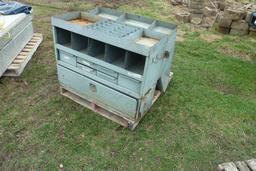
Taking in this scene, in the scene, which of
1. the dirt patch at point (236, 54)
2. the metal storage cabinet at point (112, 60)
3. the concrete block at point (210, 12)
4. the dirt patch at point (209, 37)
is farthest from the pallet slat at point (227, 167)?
the concrete block at point (210, 12)

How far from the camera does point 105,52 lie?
2695 millimetres

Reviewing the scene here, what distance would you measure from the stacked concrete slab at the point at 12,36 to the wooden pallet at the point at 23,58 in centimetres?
7

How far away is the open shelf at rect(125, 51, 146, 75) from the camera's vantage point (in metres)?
2.63

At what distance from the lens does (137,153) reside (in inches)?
109

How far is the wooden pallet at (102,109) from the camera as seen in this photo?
3020mm

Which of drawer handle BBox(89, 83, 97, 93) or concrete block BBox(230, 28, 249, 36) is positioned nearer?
drawer handle BBox(89, 83, 97, 93)

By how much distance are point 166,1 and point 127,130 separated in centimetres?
731

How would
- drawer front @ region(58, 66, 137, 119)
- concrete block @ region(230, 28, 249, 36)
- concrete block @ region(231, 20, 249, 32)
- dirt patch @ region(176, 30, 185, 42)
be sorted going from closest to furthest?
1. drawer front @ region(58, 66, 137, 119)
2. dirt patch @ region(176, 30, 185, 42)
3. concrete block @ region(231, 20, 249, 32)
4. concrete block @ region(230, 28, 249, 36)

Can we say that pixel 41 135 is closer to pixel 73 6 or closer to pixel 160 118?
pixel 160 118

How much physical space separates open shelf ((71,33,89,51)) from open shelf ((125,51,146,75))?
2.45 feet

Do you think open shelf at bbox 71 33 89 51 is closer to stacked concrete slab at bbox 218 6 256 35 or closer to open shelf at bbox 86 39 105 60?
open shelf at bbox 86 39 105 60

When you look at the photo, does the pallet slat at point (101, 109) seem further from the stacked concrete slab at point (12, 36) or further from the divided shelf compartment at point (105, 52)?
the stacked concrete slab at point (12, 36)

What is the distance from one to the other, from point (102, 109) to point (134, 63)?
873 mm

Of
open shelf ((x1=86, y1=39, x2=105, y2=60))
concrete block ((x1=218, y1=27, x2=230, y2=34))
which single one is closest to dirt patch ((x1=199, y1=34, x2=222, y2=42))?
concrete block ((x1=218, y1=27, x2=230, y2=34))
